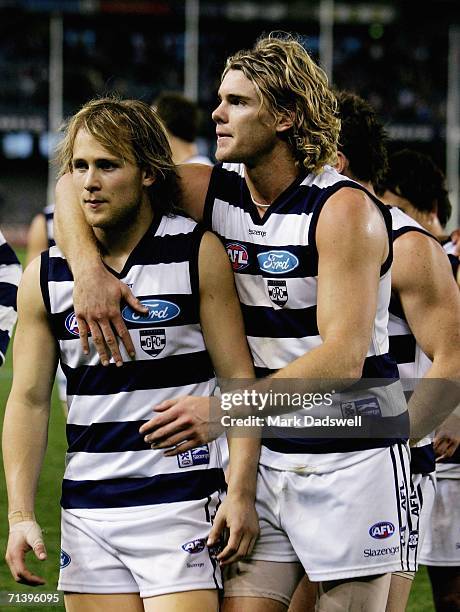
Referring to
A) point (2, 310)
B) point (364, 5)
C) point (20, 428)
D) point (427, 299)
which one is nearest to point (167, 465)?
point (20, 428)

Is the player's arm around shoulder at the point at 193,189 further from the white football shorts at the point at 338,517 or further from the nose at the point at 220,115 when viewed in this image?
the white football shorts at the point at 338,517

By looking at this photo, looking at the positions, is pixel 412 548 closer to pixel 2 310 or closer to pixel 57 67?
pixel 2 310

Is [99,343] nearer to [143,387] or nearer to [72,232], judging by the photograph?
[143,387]

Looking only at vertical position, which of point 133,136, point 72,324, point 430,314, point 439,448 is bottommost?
point 439,448

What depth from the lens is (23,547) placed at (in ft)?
9.48

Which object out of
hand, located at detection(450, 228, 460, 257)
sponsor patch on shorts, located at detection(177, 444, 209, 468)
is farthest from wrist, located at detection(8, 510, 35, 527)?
hand, located at detection(450, 228, 460, 257)

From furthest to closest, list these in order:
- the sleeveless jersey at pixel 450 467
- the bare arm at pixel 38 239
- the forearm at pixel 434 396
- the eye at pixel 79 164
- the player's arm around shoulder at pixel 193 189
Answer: the bare arm at pixel 38 239 → the sleeveless jersey at pixel 450 467 → the forearm at pixel 434 396 → the player's arm around shoulder at pixel 193 189 → the eye at pixel 79 164

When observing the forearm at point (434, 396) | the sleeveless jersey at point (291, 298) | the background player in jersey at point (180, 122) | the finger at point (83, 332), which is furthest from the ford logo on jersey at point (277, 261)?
the background player in jersey at point (180, 122)

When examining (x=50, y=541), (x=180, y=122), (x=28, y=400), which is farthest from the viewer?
(x=180, y=122)

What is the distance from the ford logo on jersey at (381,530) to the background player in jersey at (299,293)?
0.02 meters

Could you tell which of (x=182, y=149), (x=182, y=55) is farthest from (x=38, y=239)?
(x=182, y=55)

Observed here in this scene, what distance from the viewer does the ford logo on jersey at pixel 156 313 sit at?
287cm

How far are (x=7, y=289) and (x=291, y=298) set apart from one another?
4.68ft

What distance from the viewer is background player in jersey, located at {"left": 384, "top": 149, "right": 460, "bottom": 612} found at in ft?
13.9
